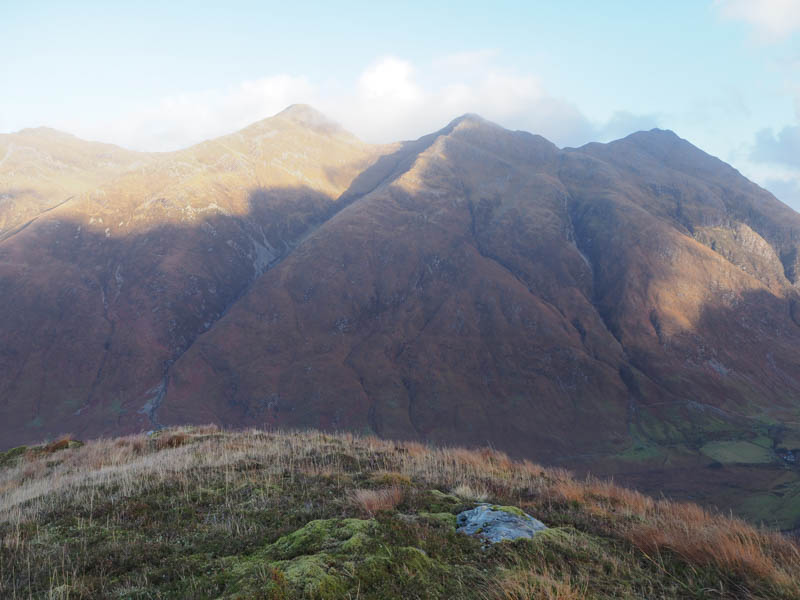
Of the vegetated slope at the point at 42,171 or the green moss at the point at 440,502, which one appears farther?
the vegetated slope at the point at 42,171

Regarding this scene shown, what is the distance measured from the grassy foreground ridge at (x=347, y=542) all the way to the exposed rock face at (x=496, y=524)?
201 millimetres

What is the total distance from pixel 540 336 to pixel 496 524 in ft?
255

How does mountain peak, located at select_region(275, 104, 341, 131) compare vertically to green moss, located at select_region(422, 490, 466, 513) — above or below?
above

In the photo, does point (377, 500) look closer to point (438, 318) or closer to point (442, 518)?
point (442, 518)

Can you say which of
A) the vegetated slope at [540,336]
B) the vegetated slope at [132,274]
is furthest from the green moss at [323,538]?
the vegetated slope at [132,274]

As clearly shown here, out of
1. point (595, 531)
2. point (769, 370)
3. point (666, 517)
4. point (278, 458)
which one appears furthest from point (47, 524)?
point (769, 370)

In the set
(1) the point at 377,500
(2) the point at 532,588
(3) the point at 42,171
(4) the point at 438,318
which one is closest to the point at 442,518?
(1) the point at 377,500

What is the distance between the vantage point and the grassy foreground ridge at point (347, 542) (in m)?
4.03

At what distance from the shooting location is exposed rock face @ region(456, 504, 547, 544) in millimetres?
5301

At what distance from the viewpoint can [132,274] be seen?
284 ft

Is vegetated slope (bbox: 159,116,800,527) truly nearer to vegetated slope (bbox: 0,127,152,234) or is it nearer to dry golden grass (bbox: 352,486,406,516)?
dry golden grass (bbox: 352,486,406,516)

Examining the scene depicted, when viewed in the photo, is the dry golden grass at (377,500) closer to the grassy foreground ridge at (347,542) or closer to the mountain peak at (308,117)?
the grassy foreground ridge at (347,542)

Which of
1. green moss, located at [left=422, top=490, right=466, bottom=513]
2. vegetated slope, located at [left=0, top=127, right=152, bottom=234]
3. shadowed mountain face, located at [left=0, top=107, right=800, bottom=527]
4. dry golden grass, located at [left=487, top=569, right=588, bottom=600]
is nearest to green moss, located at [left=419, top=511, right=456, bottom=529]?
green moss, located at [left=422, top=490, right=466, bottom=513]

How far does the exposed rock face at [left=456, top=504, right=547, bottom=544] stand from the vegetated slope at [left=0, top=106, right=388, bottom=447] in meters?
69.3
